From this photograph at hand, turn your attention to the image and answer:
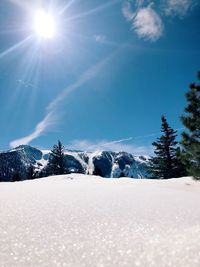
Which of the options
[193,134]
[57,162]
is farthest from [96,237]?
[57,162]

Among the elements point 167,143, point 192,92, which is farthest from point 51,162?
point 192,92

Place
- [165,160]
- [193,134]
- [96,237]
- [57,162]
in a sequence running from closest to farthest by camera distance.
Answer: [96,237] < [193,134] < [165,160] < [57,162]

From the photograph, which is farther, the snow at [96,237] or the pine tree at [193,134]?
the pine tree at [193,134]

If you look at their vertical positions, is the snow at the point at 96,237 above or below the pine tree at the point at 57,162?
below

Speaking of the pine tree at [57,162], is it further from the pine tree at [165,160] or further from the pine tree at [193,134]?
the pine tree at [193,134]

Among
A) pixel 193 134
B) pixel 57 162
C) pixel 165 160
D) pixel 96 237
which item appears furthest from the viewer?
pixel 57 162

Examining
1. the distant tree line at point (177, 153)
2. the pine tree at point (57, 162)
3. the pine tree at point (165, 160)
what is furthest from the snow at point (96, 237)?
the pine tree at point (57, 162)

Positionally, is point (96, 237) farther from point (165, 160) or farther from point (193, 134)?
point (165, 160)

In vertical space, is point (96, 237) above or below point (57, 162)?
below

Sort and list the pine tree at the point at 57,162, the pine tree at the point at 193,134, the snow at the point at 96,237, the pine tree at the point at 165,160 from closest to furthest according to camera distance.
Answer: the snow at the point at 96,237 < the pine tree at the point at 193,134 < the pine tree at the point at 165,160 < the pine tree at the point at 57,162

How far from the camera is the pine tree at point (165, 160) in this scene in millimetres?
29922

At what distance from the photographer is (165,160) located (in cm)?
3067

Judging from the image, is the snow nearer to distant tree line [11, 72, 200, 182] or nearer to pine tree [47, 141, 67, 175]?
distant tree line [11, 72, 200, 182]

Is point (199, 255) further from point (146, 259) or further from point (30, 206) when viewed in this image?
point (30, 206)
